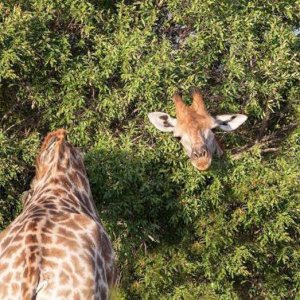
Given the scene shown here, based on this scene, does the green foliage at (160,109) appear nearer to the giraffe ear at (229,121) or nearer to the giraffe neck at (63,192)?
the giraffe ear at (229,121)

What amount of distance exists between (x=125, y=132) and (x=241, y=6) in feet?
6.56

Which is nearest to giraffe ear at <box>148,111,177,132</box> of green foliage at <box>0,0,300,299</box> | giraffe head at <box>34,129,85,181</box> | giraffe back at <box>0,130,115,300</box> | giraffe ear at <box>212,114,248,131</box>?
green foliage at <box>0,0,300,299</box>

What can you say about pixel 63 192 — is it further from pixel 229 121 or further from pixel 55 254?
pixel 229 121

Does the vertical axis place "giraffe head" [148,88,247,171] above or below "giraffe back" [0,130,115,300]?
below

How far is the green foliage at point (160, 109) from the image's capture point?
27.3ft

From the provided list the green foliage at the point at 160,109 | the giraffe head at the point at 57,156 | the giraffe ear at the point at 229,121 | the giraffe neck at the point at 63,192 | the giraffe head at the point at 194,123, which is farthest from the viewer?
the green foliage at the point at 160,109

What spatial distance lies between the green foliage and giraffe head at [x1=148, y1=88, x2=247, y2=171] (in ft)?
1.21

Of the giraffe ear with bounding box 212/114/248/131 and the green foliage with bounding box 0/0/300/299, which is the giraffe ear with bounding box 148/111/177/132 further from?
the giraffe ear with bounding box 212/114/248/131

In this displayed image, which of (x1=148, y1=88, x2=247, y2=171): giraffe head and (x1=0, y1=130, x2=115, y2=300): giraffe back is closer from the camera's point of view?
(x1=0, y1=130, x2=115, y2=300): giraffe back

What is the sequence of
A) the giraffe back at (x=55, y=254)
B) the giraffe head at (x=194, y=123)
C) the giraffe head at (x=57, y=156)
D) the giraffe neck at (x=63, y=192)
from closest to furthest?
the giraffe back at (x=55, y=254) → the giraffe neck at (x=63, y=192) → the giraffe head at (x=57, y=156) → the giraffe head at (x=194, y=123)

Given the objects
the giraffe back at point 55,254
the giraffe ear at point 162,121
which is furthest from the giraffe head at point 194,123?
the giraffe back at point 55,254

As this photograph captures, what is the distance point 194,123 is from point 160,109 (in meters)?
0.79

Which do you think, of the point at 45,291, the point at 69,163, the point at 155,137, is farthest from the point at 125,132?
the point at 45,291

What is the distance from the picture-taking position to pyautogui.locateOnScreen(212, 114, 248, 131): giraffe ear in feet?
26.3
